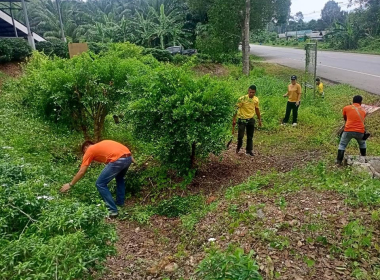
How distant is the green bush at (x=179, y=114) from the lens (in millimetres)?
5676

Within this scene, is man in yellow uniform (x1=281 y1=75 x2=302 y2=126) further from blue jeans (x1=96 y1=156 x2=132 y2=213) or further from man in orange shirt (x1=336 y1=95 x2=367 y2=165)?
blue jeans (x1=96 y1=156 x2=132 y2=213)

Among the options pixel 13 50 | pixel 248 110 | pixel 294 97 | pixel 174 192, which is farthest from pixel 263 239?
pixel 13 50

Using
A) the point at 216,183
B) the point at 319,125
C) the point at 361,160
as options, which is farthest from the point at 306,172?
the point at 319,125

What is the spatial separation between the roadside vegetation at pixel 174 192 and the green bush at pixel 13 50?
714cm

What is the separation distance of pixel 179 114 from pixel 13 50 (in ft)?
46.4

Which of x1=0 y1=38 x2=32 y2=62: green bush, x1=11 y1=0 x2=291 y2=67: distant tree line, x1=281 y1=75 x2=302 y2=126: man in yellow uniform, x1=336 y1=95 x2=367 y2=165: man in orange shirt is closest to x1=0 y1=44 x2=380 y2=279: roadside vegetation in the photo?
x1=281 y1=75 x2=302 y2=126: man in yellow uniform

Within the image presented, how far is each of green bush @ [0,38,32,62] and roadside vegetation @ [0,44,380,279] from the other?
7.14m

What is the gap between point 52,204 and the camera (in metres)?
3.53

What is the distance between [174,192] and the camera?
Answer: 19.8 feet

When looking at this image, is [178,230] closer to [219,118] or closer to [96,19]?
[219,118]

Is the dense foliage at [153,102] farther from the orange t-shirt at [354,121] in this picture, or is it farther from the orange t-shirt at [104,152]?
the orange t-shirt at [354,121]

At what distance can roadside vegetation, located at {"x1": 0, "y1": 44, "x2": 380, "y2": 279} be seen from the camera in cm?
310

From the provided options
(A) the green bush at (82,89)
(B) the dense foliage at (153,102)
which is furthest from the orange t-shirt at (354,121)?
(A) the green bush at (82,89)

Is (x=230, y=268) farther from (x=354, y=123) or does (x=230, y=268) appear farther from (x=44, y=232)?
(x=354, y=123)
